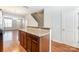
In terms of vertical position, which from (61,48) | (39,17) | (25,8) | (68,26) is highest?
(25,8)

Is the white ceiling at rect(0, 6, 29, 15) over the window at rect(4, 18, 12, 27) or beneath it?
over

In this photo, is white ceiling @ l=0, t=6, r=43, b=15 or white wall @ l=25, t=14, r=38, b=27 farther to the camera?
white wall @ l=25, t=14, r=38, b=27

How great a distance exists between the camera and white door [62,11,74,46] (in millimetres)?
1099

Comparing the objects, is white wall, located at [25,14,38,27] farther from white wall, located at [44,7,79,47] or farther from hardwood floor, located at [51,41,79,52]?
hardwood floor, located at [51,41,79,52]

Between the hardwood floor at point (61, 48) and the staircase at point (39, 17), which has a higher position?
the staircase at point (39, 17)

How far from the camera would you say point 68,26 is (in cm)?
111

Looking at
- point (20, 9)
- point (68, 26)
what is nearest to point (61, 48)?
point (68, 26)

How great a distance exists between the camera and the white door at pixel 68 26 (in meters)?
1.10

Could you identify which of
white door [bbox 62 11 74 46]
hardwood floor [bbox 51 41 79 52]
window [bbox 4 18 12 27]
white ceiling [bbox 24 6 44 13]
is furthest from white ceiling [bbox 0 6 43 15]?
hardwood floor [bbox 51 41 79 52]

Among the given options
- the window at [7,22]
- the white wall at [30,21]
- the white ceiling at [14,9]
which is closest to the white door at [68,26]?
the white wall at [30,21]

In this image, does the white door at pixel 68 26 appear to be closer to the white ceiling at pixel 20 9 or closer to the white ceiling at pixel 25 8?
the white ceiling at pixel 25 8

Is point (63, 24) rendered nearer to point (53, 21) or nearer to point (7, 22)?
point (53, 21)

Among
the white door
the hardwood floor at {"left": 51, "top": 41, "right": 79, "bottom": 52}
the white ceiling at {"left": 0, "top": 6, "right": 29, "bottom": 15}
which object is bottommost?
the hardwood floor at {"left": 51, "top": 41, "right": 79, "bottom": 52}
